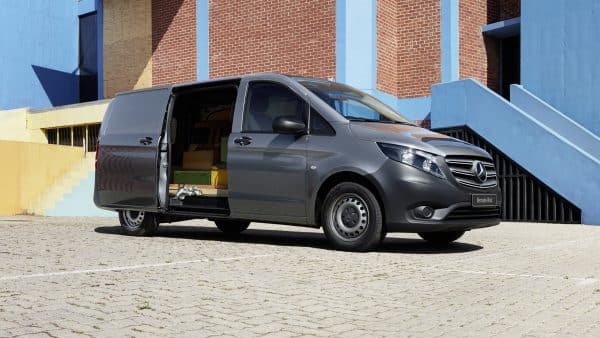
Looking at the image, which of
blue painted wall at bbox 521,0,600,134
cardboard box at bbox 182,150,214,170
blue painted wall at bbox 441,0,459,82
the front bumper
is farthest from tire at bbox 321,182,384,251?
blue painted wall at bbox 441,0,459,82

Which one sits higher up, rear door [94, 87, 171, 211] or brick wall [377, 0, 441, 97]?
brick wall [377, 0, 441, 97]

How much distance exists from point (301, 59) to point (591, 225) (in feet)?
29.9

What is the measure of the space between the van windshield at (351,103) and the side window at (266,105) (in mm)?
268

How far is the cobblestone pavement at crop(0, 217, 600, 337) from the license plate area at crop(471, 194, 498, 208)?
57cm

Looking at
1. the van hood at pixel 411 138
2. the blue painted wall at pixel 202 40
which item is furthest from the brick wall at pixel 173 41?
the van hood at pixel 411 138

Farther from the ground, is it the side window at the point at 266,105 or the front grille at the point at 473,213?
the side window at the point at 266,105

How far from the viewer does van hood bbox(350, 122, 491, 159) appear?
7469mm

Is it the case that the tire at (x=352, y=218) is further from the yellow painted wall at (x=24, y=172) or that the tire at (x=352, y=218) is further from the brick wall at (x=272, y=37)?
the yellow painted wall at (x=24, y=172)

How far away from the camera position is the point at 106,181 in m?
10.1

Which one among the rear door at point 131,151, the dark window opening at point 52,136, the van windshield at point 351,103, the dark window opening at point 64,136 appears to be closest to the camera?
the van windshield at point 351,103

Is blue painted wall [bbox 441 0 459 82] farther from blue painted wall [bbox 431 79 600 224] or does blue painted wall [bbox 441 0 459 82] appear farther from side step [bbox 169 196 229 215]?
side step [bbox 169 196 229 215]

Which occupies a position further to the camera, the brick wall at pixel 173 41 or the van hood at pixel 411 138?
the brick wall at pixel 173 41

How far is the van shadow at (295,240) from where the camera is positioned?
27.2 feet

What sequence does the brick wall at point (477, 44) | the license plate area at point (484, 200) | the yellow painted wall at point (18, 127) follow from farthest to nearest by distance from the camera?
the yellow painted wall at point (18, 127), the brick wall at point (477, 44), the license plate area at point (484, 200)
